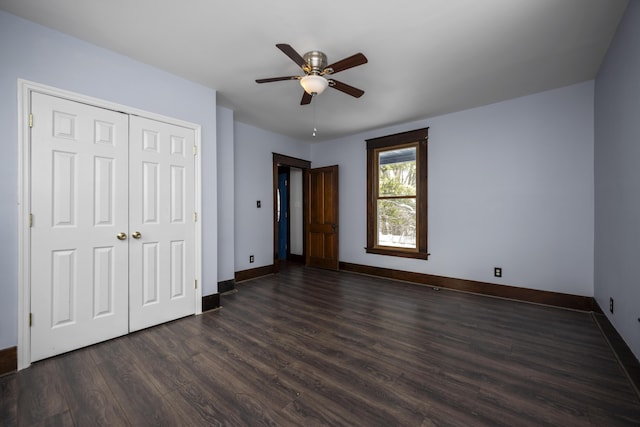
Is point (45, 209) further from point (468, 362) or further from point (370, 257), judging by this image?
point (370, 257)

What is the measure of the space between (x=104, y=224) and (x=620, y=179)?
4.57m

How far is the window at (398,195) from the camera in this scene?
4.41 meters

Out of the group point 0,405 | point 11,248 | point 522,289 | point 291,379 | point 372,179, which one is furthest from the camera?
point 372,179

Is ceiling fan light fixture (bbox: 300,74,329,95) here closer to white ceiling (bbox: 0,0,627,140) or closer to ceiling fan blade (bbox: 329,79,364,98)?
ceiling fan blade (bbox: 329,79,364,98)

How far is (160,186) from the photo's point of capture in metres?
2.84

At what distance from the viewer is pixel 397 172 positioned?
4754mm

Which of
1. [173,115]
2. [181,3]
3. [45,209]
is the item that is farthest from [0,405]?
[181,3]

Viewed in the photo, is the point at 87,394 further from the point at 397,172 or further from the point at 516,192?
the point at 516,192

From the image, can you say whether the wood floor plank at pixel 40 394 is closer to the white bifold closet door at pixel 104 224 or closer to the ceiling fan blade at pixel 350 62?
the white bifold closet door at pixel 104 224

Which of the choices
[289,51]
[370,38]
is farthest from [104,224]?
[370,38]

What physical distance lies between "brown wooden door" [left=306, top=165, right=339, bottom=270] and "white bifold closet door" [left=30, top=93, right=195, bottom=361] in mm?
2916

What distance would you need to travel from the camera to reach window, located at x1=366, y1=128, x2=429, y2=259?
441 cm

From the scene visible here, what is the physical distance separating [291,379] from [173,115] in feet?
9.41

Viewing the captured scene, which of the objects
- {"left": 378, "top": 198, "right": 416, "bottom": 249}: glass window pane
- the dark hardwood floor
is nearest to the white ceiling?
{"left": 378, "top": 198, "right": 416, "bottom": 249}: glass window pane
